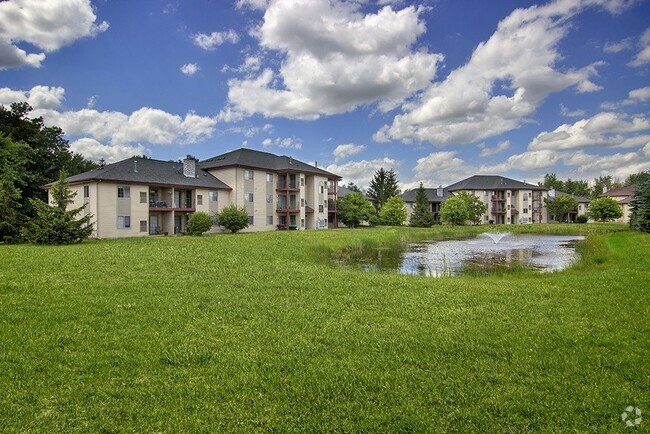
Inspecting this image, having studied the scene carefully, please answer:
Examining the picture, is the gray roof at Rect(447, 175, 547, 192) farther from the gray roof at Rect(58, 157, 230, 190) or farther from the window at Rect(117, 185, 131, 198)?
the window at Rect(117, 185, 131, 198)

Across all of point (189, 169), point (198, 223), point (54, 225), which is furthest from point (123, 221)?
point (54, 225)

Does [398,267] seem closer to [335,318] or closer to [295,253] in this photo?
[295,253]

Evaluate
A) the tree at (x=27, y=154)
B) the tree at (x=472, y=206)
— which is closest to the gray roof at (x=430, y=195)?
the tree at (x=472, y=206)

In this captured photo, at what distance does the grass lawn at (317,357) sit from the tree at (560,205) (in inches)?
3167

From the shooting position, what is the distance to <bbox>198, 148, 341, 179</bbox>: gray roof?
48.2 metres

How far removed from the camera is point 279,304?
9875 millimetres

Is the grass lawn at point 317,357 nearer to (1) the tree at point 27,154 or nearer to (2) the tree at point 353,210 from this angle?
(1) the tree at point 27,154

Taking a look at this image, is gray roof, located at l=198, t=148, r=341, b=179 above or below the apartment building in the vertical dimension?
above

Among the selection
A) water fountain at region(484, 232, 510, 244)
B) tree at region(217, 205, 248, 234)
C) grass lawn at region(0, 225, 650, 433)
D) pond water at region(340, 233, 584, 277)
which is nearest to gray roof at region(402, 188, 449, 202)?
water fountain at region(484, 232, 510, 244)

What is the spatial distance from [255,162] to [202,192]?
28.6 feet

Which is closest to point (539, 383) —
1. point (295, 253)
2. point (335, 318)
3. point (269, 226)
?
point (335, 318)

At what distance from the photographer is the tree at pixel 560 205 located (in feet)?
269

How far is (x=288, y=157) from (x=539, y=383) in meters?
54.2

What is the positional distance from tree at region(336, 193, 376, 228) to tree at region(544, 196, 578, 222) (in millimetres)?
46116
